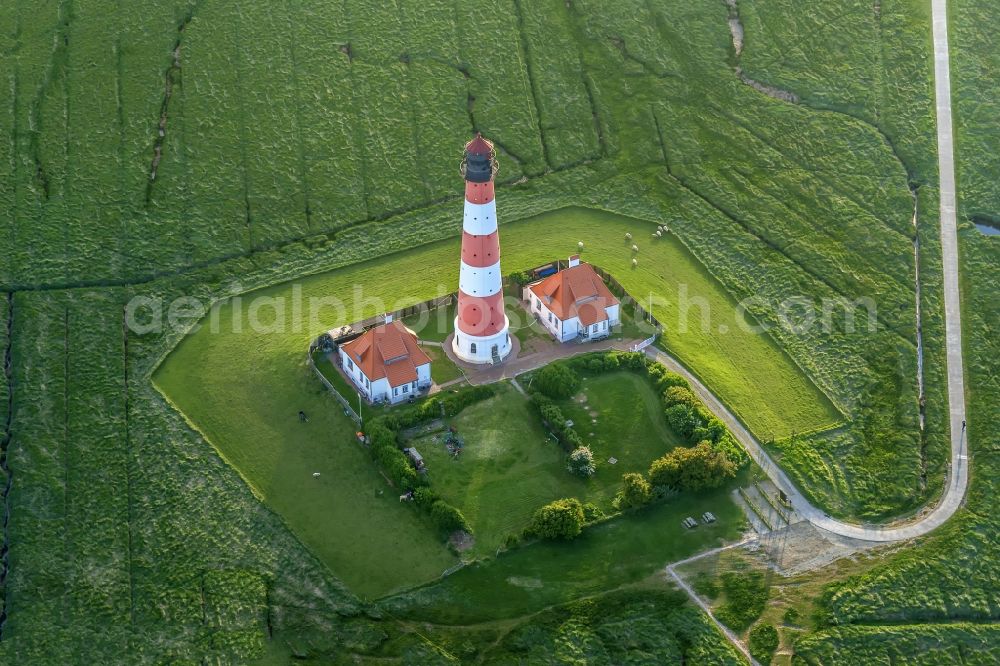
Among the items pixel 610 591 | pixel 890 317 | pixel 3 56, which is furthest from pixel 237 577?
pixel 3 56

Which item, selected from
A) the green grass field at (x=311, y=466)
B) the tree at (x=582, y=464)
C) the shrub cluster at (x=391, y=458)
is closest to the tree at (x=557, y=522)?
the tree at (x=582, y=464)

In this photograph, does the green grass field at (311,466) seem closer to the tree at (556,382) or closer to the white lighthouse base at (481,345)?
the white lighthouse base at (481,345)

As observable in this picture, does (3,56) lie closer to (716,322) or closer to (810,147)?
(716,322)

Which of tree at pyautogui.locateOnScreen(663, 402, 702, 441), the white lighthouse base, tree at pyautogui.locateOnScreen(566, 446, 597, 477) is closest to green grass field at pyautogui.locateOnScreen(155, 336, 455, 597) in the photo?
the white lighthouse base

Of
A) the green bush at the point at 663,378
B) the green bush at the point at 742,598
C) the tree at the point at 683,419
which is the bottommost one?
the green bush at the point at 742,598

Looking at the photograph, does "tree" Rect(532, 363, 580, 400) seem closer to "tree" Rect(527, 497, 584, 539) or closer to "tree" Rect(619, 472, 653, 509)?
"tree" Rect(619, 472, 653, 509)

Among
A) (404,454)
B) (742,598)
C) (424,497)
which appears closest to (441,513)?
(424,497)

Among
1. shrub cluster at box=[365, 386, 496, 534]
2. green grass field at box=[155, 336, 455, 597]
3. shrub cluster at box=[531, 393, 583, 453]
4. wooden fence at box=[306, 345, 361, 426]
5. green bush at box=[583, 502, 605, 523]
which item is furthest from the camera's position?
wooden fence at box=[306, 345, 361, 426]
